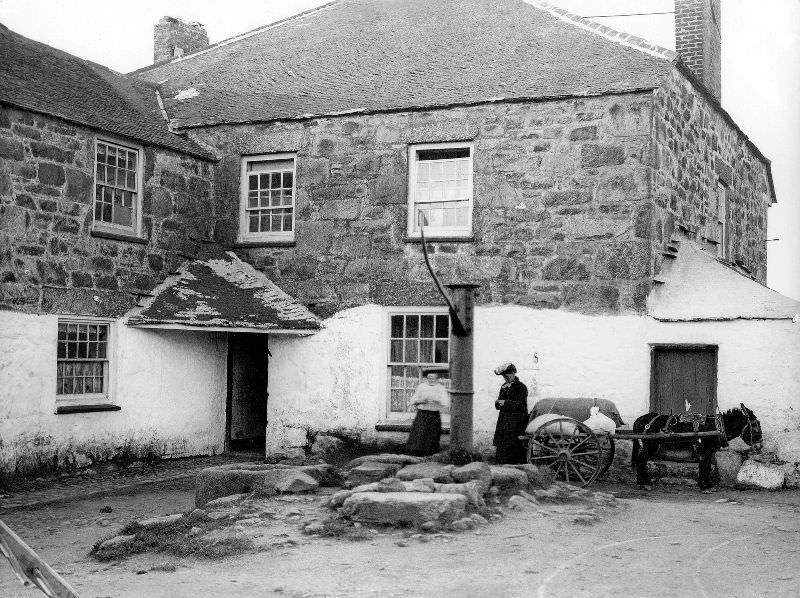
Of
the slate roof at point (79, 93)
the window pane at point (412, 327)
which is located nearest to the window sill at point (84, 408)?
the slate roof at point (79, 93)

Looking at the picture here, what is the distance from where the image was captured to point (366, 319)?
1723 cm

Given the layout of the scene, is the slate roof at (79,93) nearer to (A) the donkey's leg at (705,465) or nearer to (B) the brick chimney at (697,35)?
(B) the brick chimney at (697,35)

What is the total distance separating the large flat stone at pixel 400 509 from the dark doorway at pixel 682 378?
21.1 feet

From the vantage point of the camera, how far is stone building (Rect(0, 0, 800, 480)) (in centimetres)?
1567

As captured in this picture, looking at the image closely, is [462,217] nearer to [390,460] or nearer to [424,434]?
[424,434]

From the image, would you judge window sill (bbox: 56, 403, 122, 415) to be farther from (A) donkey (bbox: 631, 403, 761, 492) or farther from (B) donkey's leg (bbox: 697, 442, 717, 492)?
(B) donkey's leg (bbox: 697, 442, 717, 492)

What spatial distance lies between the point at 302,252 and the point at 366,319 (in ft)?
5.56

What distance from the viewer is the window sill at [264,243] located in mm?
17953

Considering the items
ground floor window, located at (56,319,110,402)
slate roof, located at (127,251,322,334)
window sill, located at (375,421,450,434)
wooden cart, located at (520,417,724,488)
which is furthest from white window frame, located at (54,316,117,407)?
wooden cart, located at (520,417,724,488)

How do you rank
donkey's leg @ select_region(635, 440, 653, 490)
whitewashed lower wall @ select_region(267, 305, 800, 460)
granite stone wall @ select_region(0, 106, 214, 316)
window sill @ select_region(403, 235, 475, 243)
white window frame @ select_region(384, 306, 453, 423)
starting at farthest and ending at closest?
white window frame @ select_region(384, 306, 453, 423) < window sill @ select_region(403, 235, 475, 243) < whitewashed lower wall @ select_region(267, 305, 800, 460) < granite stone wall @ select_region(0, 106, 214, 316) < donkey's leg @ select_region(635, 440, 653, 490)

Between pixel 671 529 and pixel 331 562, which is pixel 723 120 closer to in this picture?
pixel 671 529

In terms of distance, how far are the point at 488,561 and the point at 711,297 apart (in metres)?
8.14

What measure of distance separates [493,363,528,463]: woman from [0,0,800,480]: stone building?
1.31 meters

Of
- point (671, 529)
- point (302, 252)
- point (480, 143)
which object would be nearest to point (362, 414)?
point (302, 252)
